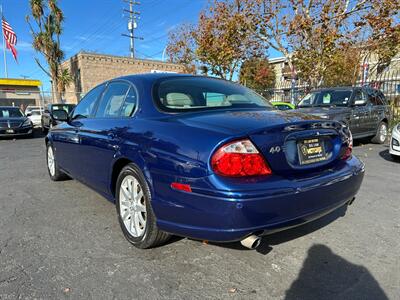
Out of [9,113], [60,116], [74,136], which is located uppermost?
[60,116]

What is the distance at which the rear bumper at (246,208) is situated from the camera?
2178 mm

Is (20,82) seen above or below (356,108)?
above

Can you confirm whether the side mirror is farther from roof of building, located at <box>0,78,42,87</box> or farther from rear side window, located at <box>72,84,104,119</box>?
roof of building, located at <box>0,78,42,87</box>

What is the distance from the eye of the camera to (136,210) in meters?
2.98

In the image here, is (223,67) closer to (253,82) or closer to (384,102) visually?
(384,102)

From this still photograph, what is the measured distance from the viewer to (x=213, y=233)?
7.54 ft

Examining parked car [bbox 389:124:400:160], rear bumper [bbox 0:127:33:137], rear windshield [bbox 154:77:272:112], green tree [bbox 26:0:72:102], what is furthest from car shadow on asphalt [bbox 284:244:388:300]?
green tree [bbox 26:0:72:102]

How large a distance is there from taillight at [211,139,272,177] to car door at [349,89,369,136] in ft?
23.3

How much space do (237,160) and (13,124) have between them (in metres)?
13.4

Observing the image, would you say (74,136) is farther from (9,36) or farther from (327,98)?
(9,36)

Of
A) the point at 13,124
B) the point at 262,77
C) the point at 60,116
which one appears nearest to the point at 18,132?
the point at 13,124

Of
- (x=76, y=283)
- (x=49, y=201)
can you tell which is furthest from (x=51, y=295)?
(x=49, y=201)

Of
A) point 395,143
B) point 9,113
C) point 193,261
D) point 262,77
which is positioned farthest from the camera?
point 262,77

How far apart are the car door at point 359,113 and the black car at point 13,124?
12.1 metres
